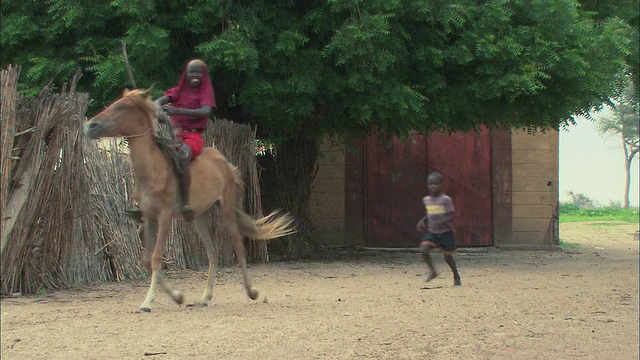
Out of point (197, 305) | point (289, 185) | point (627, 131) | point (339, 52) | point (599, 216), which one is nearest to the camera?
point (197, 305)

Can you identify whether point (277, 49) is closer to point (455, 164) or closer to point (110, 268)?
point (110, 268)

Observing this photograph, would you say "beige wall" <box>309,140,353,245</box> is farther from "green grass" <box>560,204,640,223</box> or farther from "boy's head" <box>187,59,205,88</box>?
"green grass" <box>560,204,640,223</box>

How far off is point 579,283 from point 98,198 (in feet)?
20.9

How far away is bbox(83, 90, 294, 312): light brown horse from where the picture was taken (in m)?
6.42

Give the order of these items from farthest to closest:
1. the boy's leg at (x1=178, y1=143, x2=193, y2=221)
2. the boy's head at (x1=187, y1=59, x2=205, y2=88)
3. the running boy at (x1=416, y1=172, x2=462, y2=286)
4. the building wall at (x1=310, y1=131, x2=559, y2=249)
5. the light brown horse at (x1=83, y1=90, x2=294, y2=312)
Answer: the building wall at (x1=310, y1=131, x2=559, y2=249)
the running boy at (x1=416, y1=172, x2=462, y2=286)
the boy's leg at (x1=178, y1=143, x2=193, y2=221)
the boy's head at (x1=187, y1=59, x2=205, y2=88)
the light brown horse at (x1=83, y1=90, x2=294, y2=312)

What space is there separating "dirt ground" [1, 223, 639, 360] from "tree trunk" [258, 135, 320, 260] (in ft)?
8.36

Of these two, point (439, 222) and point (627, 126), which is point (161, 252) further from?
point (627, 126)

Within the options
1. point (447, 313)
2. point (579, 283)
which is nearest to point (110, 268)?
point (447, 313)

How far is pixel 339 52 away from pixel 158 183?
496cm

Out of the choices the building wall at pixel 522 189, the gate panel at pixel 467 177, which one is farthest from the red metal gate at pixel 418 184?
the building wall at pixel 522 189

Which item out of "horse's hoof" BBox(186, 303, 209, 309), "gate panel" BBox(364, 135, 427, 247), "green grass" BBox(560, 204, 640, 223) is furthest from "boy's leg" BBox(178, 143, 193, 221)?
"green grass" BBox(560, 204, 640, 223)

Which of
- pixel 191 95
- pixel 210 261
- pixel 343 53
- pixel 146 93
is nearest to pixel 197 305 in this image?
pixel 210 261

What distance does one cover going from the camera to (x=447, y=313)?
23.7ft

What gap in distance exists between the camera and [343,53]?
10875mm
